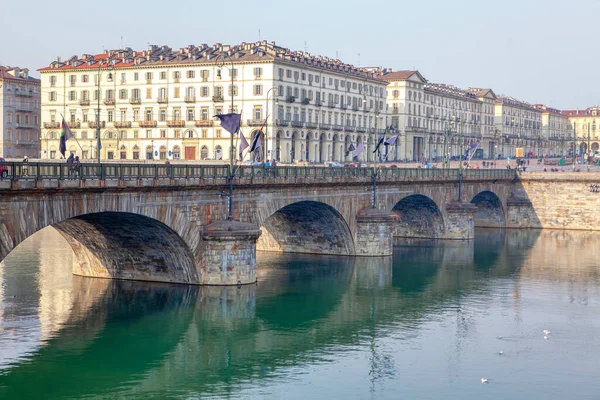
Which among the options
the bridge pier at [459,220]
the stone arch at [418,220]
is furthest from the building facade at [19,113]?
the bridge pier at [459,220]

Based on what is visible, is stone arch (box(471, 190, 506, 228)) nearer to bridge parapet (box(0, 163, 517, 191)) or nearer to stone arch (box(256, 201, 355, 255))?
bridge parapet (box(0, 163, 517, 191))

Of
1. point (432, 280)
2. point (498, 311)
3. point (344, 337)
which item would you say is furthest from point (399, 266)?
point (344, 337)

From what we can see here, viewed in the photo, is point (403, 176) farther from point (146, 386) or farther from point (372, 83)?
point (372, 83)

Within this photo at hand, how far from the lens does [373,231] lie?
236 ft

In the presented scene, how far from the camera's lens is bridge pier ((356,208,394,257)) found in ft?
232

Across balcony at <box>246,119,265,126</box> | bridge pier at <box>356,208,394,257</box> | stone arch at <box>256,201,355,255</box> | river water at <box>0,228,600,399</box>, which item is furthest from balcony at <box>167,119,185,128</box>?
bridge pier at <box>356,208,394,257</box>

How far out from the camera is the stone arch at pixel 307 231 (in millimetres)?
69812

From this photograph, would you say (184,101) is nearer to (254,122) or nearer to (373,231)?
(254,122)

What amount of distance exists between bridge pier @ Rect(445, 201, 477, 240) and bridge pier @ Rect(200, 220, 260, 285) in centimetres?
3914

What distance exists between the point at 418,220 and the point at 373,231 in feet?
62.8

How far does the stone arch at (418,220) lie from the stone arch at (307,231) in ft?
55.2

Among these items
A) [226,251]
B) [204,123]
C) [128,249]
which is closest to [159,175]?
[226,251]

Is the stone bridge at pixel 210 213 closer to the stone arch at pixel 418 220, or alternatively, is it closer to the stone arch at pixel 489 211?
the stone arch at pixel 418 220

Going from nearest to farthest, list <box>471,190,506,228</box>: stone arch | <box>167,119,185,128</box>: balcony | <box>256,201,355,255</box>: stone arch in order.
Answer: <box>256,201,355,255</box>: stone arch
<box>471,190,506,228</box>: stone arch
<box>167,119,185,128</box>: balcony
